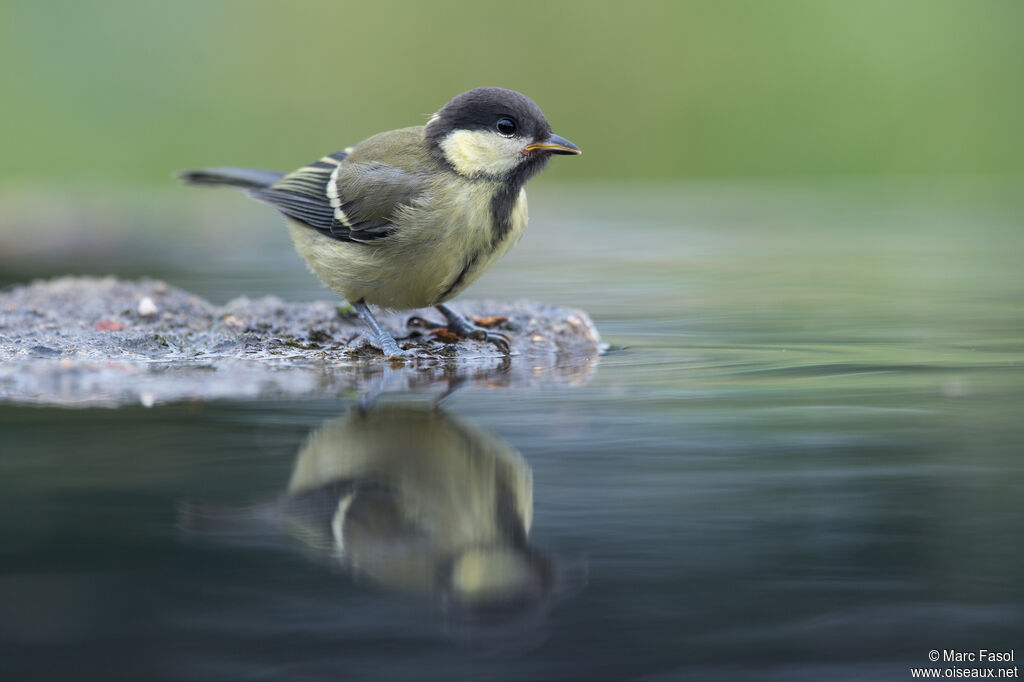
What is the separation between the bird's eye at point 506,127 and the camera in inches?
201

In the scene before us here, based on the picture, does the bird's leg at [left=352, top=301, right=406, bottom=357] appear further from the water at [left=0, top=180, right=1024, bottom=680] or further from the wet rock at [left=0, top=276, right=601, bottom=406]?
the water at [left=0, top=180, right=1024, bottom=680]

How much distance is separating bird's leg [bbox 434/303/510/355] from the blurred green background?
9491 mm

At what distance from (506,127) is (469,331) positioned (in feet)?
3.08

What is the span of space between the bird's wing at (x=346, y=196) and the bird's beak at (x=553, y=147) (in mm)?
493

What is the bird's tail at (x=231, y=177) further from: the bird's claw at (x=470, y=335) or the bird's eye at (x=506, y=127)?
the bird's eye at (x=506, y=127)

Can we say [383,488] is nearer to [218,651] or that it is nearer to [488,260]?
[218,651]

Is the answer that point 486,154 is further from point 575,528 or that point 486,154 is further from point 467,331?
point 575,528

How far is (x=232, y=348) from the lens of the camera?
5.04m

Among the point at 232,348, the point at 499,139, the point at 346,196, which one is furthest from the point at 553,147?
the point at 232,348

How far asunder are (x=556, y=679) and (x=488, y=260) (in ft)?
10.5

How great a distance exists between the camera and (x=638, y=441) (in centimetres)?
355

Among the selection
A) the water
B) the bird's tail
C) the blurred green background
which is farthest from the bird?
the blurred green background

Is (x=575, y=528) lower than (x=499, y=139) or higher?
lower

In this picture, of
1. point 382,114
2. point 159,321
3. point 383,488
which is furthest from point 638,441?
point 382,114
